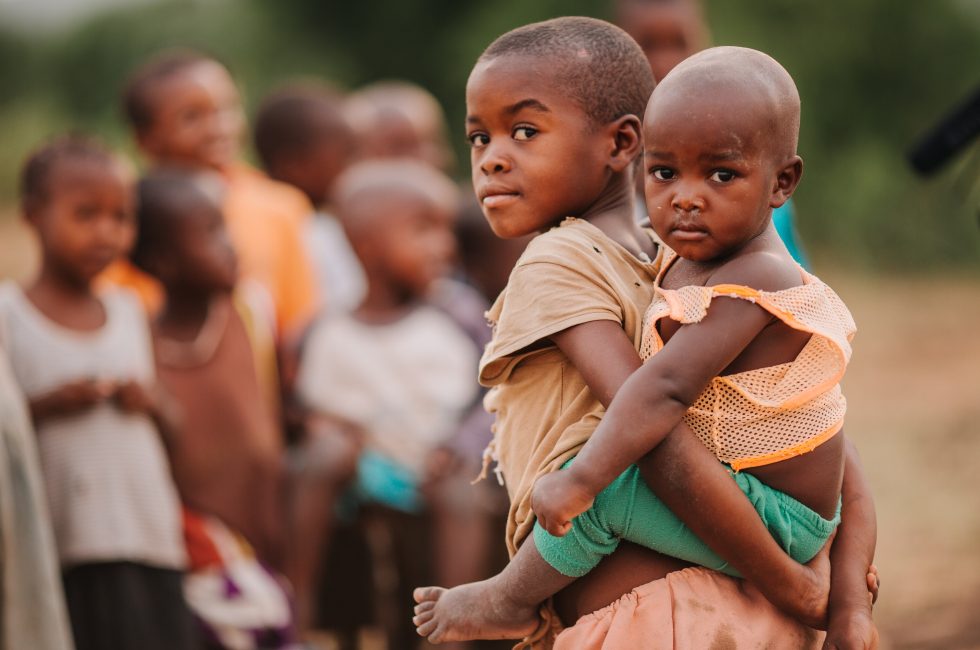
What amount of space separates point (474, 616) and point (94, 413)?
228 centimetres

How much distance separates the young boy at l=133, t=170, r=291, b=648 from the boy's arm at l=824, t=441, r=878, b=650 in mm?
2841

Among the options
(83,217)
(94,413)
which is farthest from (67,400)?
(83,217)

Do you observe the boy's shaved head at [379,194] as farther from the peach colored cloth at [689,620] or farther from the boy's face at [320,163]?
the peach colored cloth at [689,620]

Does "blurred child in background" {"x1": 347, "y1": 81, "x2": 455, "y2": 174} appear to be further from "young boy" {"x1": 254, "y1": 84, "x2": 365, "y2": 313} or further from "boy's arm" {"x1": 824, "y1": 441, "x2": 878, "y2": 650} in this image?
"boy's arm" {"x1": 824, "y1": 441, "x2": 878, "y2": 650}

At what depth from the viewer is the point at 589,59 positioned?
2.30 metres

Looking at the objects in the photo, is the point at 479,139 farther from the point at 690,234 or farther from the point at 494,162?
the point at 690,234

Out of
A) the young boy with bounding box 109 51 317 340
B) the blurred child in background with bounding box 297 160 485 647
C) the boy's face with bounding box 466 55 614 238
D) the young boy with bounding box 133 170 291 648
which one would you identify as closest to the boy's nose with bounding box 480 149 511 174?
the boy's face with bounding box 466 55 614 238

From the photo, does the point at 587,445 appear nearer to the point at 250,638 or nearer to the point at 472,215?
the point at 250,638

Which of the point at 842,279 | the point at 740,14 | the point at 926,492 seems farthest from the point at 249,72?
the point at 926,492

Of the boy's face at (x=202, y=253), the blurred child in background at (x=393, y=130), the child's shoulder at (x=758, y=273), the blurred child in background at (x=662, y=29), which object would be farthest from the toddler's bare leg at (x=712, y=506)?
the blurred child in background at (x=393, y=130)

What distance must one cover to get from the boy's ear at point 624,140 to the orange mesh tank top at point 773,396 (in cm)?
31

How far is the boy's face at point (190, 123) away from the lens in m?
5.91

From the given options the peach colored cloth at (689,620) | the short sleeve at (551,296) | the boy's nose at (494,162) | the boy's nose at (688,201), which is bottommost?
the peach colored cloth at (689,620)

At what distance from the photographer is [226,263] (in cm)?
486
